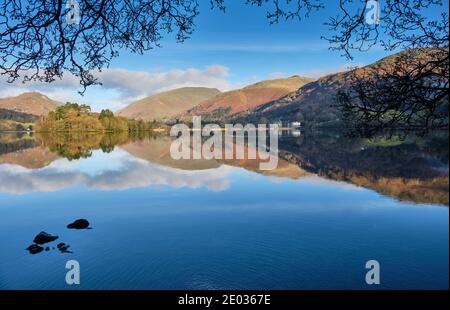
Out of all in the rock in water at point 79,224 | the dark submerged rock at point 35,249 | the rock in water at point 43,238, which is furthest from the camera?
the rock in water at point 79,224

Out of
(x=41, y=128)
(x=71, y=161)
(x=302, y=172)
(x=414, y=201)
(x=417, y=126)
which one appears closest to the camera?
(x=417, y=126)

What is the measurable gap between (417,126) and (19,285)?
8.64 m

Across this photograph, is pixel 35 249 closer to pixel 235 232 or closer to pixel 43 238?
pixel 43 238

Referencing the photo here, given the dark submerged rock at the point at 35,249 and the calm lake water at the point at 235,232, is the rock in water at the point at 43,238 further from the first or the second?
the dark submerged rock at the point at 35,249

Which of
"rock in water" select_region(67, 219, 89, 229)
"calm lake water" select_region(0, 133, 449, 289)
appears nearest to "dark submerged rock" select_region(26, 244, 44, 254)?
"calm lake water" select_region(0, 133, 449, 289)

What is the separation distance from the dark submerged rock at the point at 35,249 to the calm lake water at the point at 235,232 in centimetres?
20

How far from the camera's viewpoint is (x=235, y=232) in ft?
44.5

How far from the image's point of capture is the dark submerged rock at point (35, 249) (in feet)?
37.6

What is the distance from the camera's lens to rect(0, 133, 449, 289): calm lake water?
9.38 metres

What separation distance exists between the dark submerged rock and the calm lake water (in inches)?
7.8

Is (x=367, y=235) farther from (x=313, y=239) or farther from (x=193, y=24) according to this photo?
(x=193, y=24)

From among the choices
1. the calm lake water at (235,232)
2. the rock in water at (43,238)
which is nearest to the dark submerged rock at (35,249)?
the calm lake water at (235,232)
